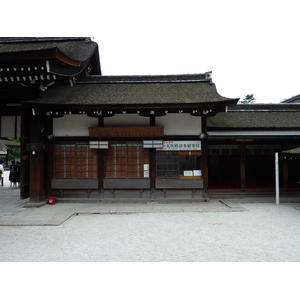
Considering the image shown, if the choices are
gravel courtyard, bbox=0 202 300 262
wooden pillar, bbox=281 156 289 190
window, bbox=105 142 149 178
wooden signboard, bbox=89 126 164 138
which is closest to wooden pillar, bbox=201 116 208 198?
wooden signboard, bbox=89 126 164 138

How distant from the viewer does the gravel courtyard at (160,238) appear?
4688 millimetres

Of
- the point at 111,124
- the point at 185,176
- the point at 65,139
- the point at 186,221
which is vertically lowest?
the point at 186,221

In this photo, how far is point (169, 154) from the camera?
10211mm

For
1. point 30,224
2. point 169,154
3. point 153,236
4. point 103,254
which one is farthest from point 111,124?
point 103,254

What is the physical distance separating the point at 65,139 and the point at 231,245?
7873 mm

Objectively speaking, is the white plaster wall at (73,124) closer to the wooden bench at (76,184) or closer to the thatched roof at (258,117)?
the wooden bench at (76,184)

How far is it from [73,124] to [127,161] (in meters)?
2.91

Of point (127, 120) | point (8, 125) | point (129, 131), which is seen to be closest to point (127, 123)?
point (127, 120)

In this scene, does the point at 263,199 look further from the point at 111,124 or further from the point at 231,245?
the point at 111,124

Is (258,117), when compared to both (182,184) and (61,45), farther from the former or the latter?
(61,45)

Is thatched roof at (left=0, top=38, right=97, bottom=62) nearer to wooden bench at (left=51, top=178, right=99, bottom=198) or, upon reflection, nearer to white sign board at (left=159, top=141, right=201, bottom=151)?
wooden bench at (left=51, top=178, right=99, bottom=198)

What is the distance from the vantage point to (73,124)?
10336 mm

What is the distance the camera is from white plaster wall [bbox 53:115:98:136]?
10.3m

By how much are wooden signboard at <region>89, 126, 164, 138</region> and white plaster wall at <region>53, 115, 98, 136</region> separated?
57 centimetres
